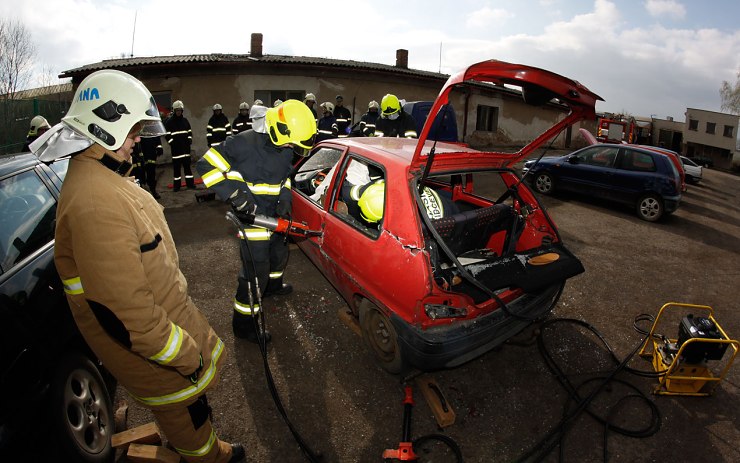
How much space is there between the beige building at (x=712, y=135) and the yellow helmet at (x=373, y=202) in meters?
29.0

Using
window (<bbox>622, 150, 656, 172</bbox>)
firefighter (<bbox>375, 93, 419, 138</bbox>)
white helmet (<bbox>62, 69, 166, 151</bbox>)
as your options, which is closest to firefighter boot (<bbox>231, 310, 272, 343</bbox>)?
white helmet (<bbox>62, 69, 166, 151</bbox>)

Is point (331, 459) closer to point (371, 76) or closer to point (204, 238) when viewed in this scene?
point (204, 238)

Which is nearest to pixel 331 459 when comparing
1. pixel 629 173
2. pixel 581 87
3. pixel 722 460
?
pixel 722 460

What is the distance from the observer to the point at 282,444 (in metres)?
2.48

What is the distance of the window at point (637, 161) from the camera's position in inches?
305

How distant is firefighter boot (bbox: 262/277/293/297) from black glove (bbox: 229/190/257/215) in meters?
1.03

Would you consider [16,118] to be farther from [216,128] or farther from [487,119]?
[487,119]

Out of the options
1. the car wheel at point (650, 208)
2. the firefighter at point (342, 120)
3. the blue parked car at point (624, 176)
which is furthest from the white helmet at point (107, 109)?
the car wheel at point (650, 208)

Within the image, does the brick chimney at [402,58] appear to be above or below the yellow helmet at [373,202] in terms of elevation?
above

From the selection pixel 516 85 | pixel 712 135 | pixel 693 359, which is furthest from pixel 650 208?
pixel 712 135

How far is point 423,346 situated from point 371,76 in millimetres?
13124

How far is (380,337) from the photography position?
10.2ft

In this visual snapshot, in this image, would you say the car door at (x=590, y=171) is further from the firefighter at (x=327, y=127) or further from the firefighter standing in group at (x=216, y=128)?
the firefighter standing in group at (x=216, y=128)

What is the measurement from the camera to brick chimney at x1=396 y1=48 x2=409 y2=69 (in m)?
16.7
